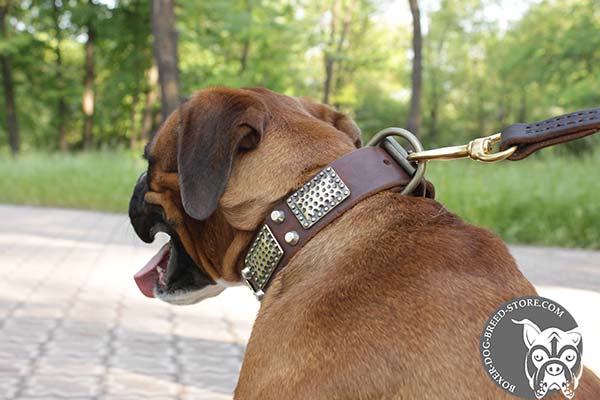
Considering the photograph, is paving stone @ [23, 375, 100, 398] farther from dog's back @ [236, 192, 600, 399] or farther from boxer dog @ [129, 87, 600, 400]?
dog's back @ [236, 192, 600, 399]

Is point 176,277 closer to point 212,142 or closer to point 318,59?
point 212,142

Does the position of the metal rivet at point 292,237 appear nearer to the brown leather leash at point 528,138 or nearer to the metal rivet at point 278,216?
the metal rivet at point 278,216

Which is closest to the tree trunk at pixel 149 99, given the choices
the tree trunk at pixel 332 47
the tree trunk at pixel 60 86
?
the tree trunk at pixel 60 86

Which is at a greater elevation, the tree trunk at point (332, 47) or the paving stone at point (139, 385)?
the paving stone at point (139, 385)

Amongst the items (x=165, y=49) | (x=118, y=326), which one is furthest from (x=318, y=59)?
(x=118, y=326)

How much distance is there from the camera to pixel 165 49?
650 inches

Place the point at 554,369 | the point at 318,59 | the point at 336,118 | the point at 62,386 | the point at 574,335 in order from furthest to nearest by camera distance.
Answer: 1. the point at 318,59
2. the point at 62,386
3. the point at 336,118
4. the point at 574,335
5. the point at 554,369

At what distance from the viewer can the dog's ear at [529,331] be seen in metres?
1.87

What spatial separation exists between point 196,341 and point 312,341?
3.70 metres

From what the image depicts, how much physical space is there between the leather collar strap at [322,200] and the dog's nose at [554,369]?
67cm

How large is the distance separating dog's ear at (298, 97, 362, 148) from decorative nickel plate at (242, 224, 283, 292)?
2.01 ft

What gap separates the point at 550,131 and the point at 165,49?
597 inches

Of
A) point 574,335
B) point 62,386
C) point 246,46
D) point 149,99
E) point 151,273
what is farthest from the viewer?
point 149,99

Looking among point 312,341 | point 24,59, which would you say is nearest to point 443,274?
point 312,341
